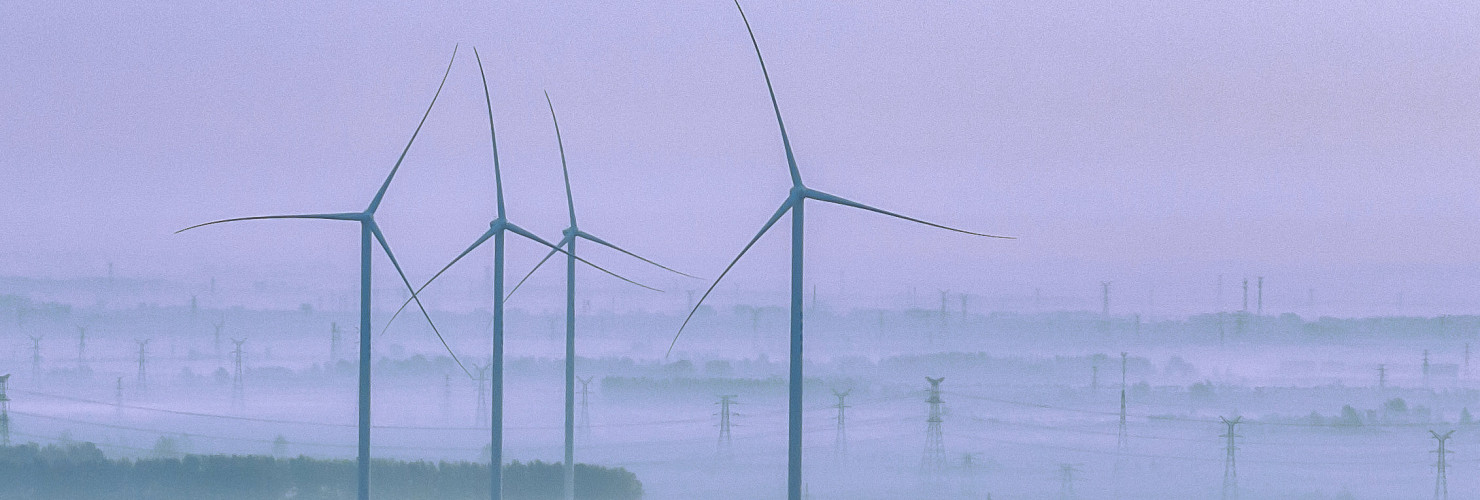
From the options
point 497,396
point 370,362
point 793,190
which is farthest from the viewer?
point 497,396

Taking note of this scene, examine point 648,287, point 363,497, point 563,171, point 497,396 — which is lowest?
point 363,497

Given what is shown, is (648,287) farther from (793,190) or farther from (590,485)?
(590,485)

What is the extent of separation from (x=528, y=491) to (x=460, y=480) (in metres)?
7.10

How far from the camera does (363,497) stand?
Result: 39219 mm

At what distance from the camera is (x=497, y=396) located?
39.0 metres

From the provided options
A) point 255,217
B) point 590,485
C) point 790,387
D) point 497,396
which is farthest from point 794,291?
point 590,485

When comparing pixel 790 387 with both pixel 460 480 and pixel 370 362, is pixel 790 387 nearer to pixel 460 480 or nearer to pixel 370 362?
pixel 370 362

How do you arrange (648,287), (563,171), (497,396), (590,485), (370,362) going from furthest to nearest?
(590,485) → (563,171) → (648,287) → (497,396) → (370,362)

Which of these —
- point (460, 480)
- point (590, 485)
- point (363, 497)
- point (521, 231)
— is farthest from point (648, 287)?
point (460, 480)

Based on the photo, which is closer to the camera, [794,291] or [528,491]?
[794,291]

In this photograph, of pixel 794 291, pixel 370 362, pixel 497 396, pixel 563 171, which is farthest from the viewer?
pixel 563 171

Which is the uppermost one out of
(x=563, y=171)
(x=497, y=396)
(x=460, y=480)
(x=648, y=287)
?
(x=563, y=171)

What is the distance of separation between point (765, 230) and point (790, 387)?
14.4ft

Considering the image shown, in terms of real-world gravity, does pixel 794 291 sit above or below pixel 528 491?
above
